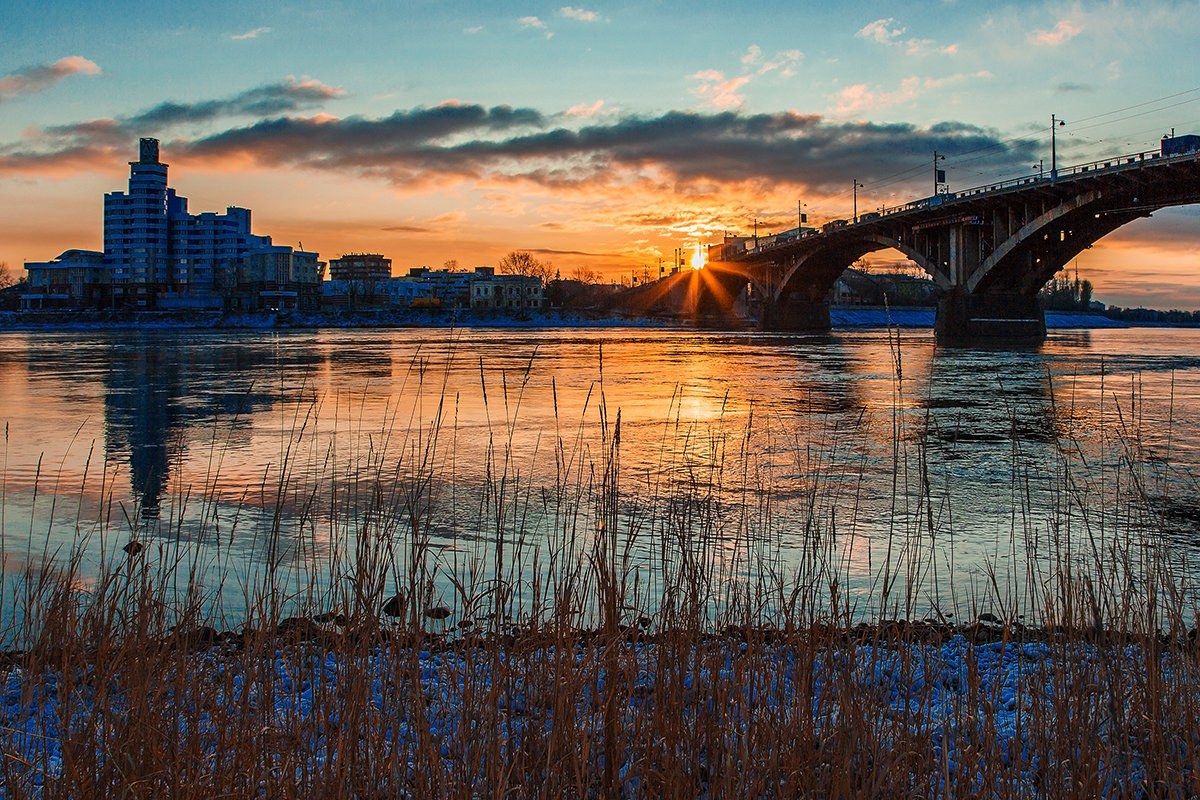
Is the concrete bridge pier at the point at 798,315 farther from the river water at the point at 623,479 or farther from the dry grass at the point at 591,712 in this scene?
the dry grass at the point at 591,712

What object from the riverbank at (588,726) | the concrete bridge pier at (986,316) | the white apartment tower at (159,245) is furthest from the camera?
the white apartment tower at (159,245)

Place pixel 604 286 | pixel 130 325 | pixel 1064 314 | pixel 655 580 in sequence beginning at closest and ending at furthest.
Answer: pixel 655 580 → pixel 130 325 → pixel 1064 314 → pixel 604 286

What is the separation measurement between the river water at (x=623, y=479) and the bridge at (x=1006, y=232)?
25399 millimetres

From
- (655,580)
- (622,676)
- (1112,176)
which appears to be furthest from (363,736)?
(1112,176)

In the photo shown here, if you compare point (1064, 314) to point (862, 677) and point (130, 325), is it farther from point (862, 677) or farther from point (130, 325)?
point (862, 677)

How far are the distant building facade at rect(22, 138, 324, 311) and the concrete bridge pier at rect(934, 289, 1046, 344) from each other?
113 m

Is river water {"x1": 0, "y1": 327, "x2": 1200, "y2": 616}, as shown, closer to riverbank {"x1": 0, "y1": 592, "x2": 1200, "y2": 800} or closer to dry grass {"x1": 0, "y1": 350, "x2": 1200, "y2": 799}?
dry grass {"x1": 0, "y1": 350, "x2": 1200, "y2": 799}

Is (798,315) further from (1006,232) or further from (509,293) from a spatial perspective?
(509,293)

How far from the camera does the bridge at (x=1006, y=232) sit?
50.3 m

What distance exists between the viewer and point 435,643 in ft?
17.5

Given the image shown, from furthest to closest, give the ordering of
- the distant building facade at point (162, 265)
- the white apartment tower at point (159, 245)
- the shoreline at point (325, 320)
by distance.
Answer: the white apartment tower at point (159, 245) < the distant building facade at point (162, 265) < the shoreline at point (325, 320)

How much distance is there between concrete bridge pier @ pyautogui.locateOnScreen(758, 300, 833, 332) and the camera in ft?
334

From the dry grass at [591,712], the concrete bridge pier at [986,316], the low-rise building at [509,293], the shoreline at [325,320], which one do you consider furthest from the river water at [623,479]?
the low-rise building at [509,293]

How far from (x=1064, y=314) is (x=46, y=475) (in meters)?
183
